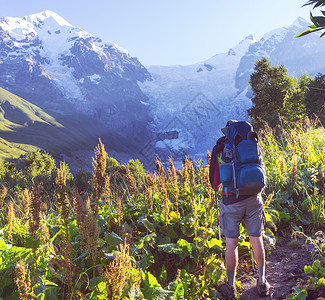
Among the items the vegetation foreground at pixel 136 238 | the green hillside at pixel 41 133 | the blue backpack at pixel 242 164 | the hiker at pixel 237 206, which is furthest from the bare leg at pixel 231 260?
the green hillside at pixel 41 133

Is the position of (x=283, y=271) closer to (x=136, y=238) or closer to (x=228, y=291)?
(x=228, y=291)

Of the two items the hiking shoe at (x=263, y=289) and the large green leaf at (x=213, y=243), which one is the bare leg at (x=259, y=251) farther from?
the large green leaf at (x=213, y=243)

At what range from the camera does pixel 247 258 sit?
13.7 ft

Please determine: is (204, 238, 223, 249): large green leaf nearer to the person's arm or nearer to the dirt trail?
the dirt trail

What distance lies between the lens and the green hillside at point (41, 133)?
13412 centimetres

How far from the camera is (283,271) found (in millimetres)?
3658

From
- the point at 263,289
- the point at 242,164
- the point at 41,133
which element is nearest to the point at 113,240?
the point at 242,164

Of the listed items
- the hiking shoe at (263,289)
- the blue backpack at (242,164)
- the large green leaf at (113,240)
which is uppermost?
the blue backpack at (242,164)

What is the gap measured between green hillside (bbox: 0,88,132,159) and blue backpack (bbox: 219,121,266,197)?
128175mm

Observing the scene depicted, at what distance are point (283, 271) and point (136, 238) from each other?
2.24m

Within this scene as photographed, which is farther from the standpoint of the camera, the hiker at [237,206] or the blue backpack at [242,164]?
the hiker at [237,206]

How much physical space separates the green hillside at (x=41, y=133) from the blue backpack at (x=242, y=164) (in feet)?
421

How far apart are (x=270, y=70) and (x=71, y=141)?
14527 centimetres

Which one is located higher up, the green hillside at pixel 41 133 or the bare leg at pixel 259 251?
the green hillside at pixel 41 133
